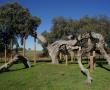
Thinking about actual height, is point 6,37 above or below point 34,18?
below

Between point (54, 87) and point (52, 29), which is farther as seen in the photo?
point (52, 29)

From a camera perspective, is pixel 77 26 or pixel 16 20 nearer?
pixel 16 20

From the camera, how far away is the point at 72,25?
4541cm

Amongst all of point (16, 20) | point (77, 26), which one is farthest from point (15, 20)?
point (77, 26)

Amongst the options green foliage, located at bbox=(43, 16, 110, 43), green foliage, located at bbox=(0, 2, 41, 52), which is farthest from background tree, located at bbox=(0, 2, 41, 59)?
green foliage, located at bbox=(43, 16, 110, 43)

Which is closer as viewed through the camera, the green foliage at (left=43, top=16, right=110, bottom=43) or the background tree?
the background tree

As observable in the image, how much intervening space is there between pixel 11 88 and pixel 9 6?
2584 cm

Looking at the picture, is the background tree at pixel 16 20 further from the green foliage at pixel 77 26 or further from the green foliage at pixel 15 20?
the green foliage at pixel 77 26

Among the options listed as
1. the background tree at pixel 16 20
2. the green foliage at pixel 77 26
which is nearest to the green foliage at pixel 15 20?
the background tree at pixel 16 20

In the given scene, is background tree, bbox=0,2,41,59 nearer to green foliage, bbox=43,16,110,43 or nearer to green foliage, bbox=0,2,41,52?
green foliage, bbox=0,2,41,52

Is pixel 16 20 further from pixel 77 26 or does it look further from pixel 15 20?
pixel 77 26

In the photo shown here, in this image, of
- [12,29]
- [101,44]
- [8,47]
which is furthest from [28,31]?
[101,44]

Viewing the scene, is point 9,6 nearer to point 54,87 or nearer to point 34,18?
point 34,18

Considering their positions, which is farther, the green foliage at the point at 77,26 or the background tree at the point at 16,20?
the green foliage at the point at 77,26
